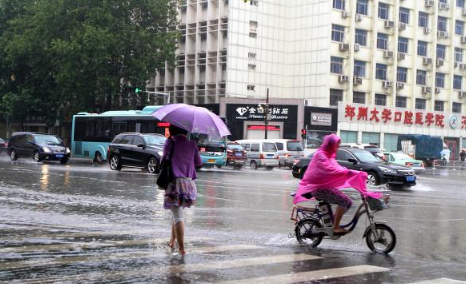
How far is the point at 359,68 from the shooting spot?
59.2 metres

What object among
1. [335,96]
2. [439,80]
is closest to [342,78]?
[335,96]

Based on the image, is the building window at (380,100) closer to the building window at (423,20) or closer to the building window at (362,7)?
the building window at (362,7)

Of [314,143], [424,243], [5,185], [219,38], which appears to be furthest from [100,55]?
[424,243]

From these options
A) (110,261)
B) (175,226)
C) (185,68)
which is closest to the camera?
(110,261)

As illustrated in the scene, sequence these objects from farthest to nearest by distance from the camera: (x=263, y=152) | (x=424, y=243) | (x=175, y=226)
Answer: (x=263, y=152)
(x=424, y=243)
(x=175, y=226)

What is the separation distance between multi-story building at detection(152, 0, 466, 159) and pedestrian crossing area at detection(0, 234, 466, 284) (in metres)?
46.6

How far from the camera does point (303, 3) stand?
58.6 metres

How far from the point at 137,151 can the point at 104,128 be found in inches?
362

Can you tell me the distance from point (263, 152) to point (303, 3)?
24.8 metres

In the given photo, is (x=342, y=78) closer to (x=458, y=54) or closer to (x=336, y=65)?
(x=336, y=65)

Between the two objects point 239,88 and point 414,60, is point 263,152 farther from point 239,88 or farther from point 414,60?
point 414,60

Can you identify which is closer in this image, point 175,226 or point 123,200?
point 175,226

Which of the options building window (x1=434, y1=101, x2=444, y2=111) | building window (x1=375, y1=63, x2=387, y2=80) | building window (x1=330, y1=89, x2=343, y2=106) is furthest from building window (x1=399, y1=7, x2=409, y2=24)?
building window (x1=330, y1=89, x2=343, y2=106)

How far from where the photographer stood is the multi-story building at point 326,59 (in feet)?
184
